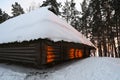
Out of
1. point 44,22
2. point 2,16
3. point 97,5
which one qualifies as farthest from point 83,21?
point 44,22

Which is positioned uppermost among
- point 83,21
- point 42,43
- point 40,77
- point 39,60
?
point 83,21

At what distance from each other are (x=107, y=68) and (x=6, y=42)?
8158 millimetres

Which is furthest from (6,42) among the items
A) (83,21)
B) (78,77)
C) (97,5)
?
(83,21)

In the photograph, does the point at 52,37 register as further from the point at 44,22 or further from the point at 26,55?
the point at 26,55

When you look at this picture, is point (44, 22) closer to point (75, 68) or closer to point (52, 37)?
point (52, 37)

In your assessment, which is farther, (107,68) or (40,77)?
(107,68)

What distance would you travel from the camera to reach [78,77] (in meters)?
9.82

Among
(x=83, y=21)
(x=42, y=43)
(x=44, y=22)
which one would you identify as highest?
(x=83, y=21)

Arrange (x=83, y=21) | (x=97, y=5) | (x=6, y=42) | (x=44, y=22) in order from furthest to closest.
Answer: (x=83, y=21)
(x=97, y=5)
(x=6, y=42)
(x=44, y=22)

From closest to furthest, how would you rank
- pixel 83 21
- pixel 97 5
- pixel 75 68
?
pixel 75 68 → pixel 97 5 → pixel 83 21

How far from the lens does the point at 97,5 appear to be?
3341 centimetres

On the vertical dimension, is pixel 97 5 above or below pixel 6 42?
above

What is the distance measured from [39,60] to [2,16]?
3279cm

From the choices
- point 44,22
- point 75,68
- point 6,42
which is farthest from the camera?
point 6,42
